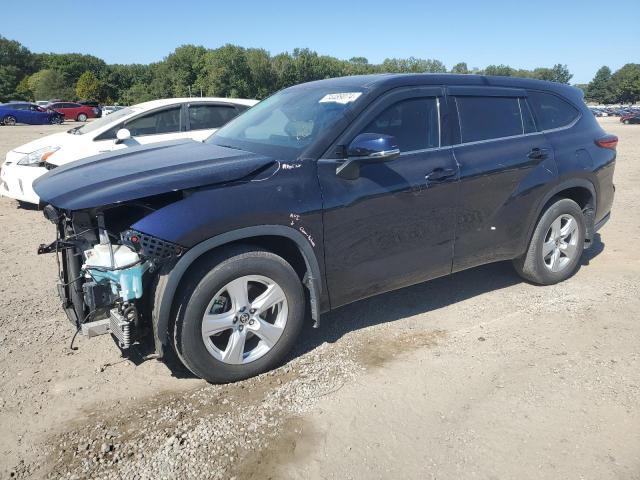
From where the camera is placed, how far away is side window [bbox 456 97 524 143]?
413 centimetres

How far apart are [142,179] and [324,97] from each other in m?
1.60

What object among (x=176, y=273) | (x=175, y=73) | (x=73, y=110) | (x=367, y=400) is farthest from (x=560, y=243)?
(x=175, y=73)

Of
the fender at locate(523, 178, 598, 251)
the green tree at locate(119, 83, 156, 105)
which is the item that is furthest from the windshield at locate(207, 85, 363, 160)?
the green tree at locate(119, 83, 156, 105)

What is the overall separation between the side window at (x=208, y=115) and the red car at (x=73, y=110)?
37796 mm

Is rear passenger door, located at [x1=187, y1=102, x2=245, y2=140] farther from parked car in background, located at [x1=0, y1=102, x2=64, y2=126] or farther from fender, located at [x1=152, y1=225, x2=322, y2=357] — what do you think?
parked car in background, located at [x1=0, y1=102, x2=64, y2=126]

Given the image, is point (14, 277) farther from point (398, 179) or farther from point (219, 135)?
point (398, 179)

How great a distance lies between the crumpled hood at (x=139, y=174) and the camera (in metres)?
2.89

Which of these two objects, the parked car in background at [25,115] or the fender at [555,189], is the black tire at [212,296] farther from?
the parked car in background at [25,115]

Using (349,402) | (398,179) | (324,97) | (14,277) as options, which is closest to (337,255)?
(398,179)

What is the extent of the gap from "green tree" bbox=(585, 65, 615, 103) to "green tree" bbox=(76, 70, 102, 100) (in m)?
130

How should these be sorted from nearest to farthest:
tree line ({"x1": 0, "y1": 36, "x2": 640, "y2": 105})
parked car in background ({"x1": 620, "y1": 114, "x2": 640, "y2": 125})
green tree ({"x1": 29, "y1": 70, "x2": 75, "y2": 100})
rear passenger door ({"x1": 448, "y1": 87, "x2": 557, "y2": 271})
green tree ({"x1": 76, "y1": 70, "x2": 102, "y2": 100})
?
rear passenger door ({"x1": 448, "y1": 87, "x2": 557, "y2": 271})
parked car in background ({"x1": 620, "y1": 114, "x2": 640, "y2": 125})
green tree ({"x1": 29, "y1": 70, "x2": 75, "y2": 100})
tree line ({"x1": 0, "y1": 36, "x2": 640, "y2": 105})
green tree ({"x1": 76, "y1": 70, "x2": 102, "y2": 100})

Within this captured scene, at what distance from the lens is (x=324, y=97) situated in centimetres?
396

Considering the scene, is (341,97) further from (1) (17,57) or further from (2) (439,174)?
(1) (17,57)

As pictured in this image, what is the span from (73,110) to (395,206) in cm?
4413
